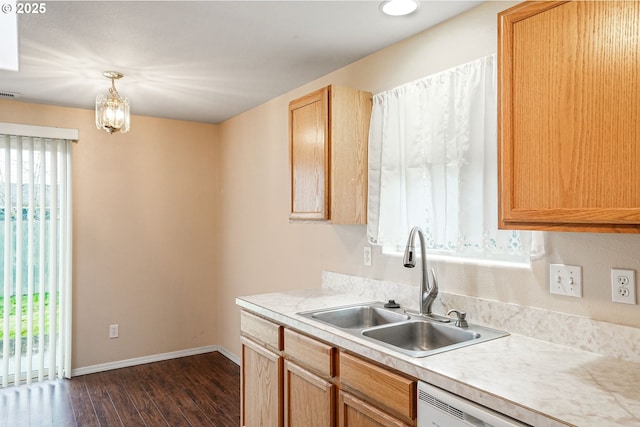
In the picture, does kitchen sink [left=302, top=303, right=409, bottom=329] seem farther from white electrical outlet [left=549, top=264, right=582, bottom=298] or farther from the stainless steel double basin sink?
white electrical outlet [left=549, top=264, right=582, bottom=298]

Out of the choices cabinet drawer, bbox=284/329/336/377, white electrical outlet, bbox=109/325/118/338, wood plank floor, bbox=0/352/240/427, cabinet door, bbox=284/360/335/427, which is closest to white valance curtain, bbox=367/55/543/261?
cabinet drawer, bbox=284/329/336/377

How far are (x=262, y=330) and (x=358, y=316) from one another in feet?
1.72

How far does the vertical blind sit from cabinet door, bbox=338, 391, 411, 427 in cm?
303

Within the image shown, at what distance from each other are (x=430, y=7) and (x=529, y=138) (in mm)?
921

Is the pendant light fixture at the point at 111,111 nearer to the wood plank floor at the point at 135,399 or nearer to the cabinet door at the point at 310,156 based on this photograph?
the cabinet door at the point at 310,156

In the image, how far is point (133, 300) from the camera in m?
4.21

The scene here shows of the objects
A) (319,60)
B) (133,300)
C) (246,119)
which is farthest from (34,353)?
(319,60)

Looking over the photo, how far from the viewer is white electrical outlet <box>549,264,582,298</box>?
1685 millimetres

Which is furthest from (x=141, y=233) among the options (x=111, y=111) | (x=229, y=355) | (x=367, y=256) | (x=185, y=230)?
(x=367, y=256)

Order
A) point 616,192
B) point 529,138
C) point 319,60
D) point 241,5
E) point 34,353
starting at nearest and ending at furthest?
point 616,192, point 529,138, point 241,5, point 319,60, point 34,353

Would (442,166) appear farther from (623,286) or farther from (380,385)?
(380,385)

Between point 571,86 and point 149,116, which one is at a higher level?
point 149,116

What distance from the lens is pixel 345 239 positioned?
2867 millimetres

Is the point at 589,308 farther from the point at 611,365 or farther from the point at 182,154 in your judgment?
the point at 182,154
